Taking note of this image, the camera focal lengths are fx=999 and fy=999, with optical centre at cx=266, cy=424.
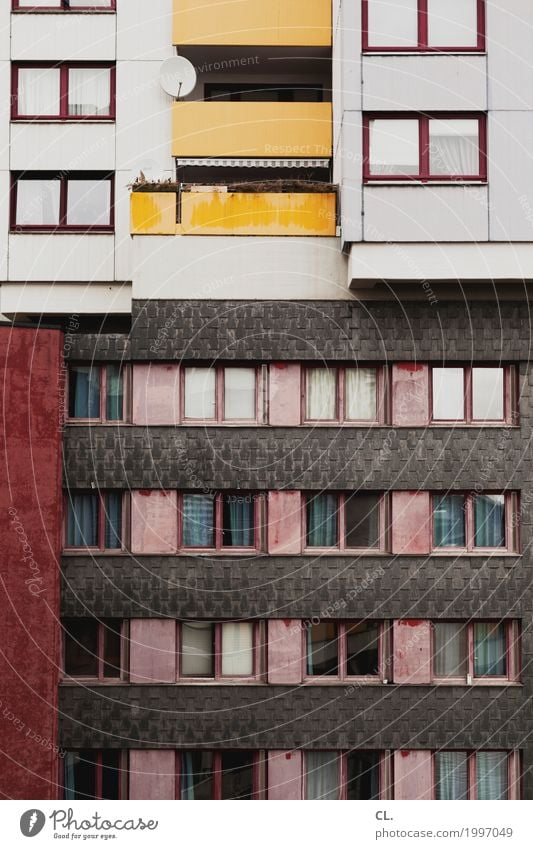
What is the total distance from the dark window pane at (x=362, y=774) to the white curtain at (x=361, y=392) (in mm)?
8323

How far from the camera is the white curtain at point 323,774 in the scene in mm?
24500

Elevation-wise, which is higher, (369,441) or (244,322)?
(244,322)

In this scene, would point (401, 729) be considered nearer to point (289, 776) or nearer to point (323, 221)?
point (289, 776)

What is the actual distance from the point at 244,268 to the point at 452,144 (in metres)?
5.80

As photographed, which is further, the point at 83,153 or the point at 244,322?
the point at 83,153

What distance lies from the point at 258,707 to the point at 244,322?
371 inches

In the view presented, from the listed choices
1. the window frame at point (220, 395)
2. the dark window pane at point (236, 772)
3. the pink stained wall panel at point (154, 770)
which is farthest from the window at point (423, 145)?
the pink stained wall panel at point (154, 770)

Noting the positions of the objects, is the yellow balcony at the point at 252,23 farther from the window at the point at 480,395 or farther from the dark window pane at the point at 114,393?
the window at the point at 480,395

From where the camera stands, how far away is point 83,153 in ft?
87.5

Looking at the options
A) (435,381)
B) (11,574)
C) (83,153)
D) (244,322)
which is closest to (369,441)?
(435,381)

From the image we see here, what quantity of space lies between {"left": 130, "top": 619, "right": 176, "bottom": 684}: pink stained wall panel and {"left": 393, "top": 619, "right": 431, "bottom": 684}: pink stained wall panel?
18.0 feet

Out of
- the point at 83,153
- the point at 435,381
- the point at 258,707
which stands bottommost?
the point at 258,707

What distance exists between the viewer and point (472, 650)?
2464 cm

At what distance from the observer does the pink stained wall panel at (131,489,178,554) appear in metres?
24.6
